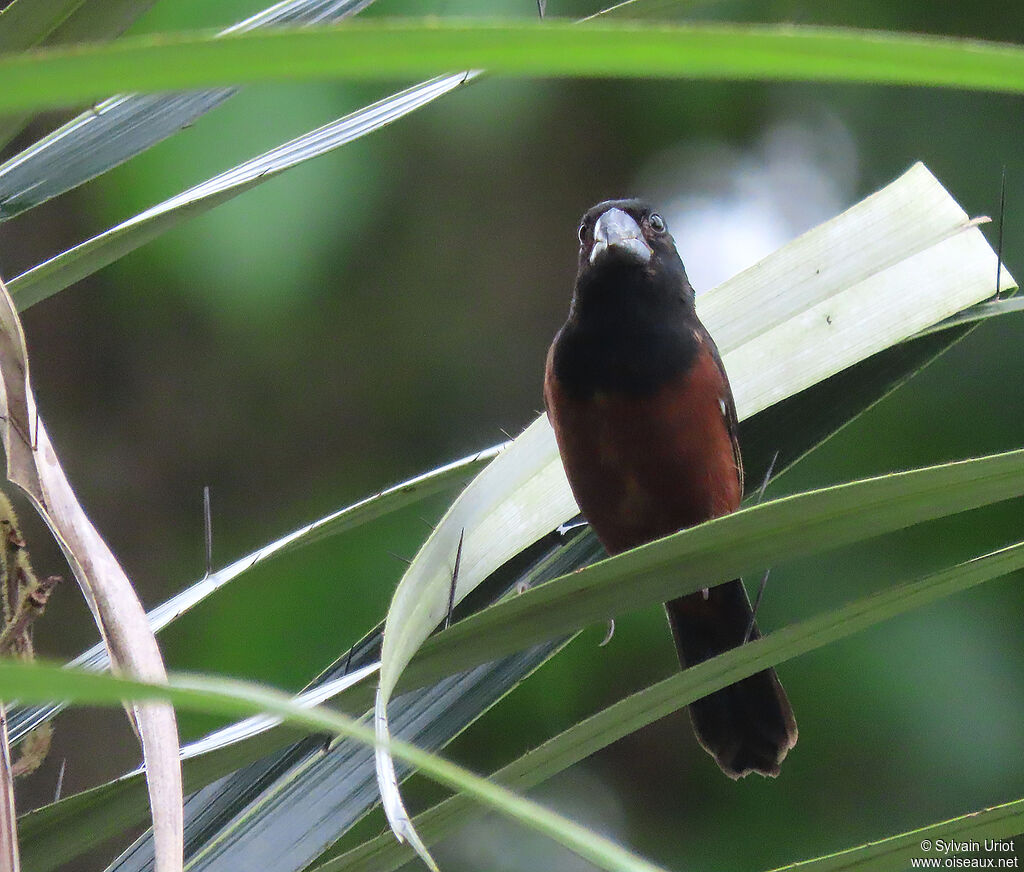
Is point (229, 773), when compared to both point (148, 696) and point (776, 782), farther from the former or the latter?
point (776, 782)

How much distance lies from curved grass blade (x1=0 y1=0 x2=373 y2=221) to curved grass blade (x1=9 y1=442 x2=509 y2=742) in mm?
387

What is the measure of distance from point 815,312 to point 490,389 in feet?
9.92

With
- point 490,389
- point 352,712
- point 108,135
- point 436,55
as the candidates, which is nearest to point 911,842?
point 352,712

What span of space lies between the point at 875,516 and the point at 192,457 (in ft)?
10.9

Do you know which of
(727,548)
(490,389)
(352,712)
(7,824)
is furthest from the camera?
Answer: (490,389)

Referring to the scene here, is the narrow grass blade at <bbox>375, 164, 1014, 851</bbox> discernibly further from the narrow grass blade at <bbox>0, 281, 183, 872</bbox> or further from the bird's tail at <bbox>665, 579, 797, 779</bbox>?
the bird's tail at <bbox>665, 579, 797, 779</bbox>

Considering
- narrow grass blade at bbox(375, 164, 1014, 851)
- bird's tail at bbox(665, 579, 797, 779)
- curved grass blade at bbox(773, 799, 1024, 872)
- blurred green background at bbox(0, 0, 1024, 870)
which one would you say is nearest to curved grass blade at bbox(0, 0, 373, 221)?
narrow grass blade at bbox(375, 164, 1014, 851)

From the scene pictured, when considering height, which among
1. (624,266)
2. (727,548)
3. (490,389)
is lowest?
(727,548)

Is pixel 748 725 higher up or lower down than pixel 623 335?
lower down

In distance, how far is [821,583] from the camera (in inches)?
139

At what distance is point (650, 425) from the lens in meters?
1.97

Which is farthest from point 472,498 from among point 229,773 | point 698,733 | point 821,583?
point 821,583

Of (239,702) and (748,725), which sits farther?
(748,725)

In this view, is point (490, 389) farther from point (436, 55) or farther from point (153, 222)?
point (436, 55)
